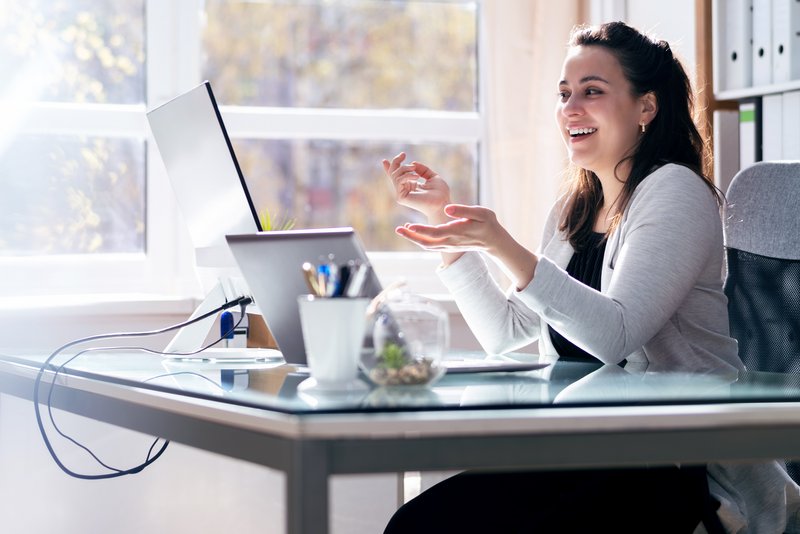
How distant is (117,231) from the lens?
2848mm

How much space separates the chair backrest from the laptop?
0.74 meters

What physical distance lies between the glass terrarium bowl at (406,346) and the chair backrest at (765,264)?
2.58 feet

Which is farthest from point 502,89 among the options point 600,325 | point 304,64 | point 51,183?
point 600,325

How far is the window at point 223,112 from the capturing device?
2730 mm

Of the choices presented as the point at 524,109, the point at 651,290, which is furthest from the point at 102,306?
the point at 651,290

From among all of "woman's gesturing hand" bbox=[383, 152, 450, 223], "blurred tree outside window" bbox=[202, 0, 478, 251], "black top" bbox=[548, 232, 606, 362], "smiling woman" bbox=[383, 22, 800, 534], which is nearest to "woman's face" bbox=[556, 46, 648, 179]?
"smiling woman" bbox=[383, 22, 800, 534]

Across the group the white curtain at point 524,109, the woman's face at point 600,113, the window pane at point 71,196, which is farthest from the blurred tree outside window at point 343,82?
the woman's face at point 600,113

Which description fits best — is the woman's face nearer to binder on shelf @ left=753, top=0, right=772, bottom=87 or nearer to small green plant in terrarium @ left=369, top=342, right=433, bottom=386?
binder on shelf @ left=753, top=0, right=772, bottom=87

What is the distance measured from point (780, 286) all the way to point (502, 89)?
147 cm

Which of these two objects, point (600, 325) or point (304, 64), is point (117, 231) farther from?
point (600, 325)

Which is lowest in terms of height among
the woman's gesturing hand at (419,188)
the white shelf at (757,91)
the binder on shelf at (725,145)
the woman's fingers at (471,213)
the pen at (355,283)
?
the pen at (355,283)

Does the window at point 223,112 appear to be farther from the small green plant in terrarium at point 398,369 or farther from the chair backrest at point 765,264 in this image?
the small green plant in terrarium at point 398,369

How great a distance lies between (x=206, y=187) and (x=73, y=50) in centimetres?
147

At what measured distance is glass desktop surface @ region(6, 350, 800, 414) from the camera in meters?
0.92
